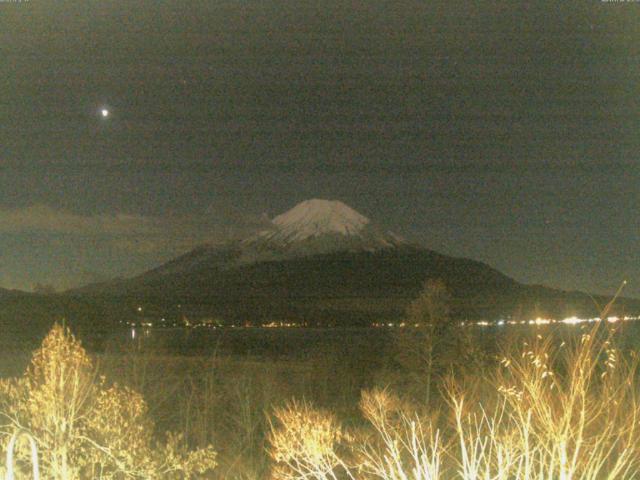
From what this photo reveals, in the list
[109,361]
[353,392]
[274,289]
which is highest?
[274,289]

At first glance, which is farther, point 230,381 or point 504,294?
point 504,294

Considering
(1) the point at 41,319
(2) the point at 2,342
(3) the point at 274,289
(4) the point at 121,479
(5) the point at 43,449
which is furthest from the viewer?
(3) the point at 274,289

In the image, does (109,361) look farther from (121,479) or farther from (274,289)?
(274,289)

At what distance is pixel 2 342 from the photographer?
220 feet

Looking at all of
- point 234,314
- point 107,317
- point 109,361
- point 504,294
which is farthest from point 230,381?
point 504,294

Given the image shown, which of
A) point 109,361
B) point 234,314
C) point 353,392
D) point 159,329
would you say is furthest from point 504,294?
point 109,361

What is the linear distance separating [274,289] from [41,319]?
100m

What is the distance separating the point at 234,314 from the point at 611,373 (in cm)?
14080

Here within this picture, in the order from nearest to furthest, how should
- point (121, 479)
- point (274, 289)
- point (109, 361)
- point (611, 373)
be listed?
point (611, 373)
point (121, 479)
point (109, 361)
point (274, 289)

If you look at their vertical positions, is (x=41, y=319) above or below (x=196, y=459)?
above

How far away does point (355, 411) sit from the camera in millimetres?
47562

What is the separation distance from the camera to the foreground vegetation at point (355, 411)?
30.9 feet

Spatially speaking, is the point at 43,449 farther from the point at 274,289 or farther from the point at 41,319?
the point at 274,289

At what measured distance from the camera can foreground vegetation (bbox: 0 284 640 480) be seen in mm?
9422
